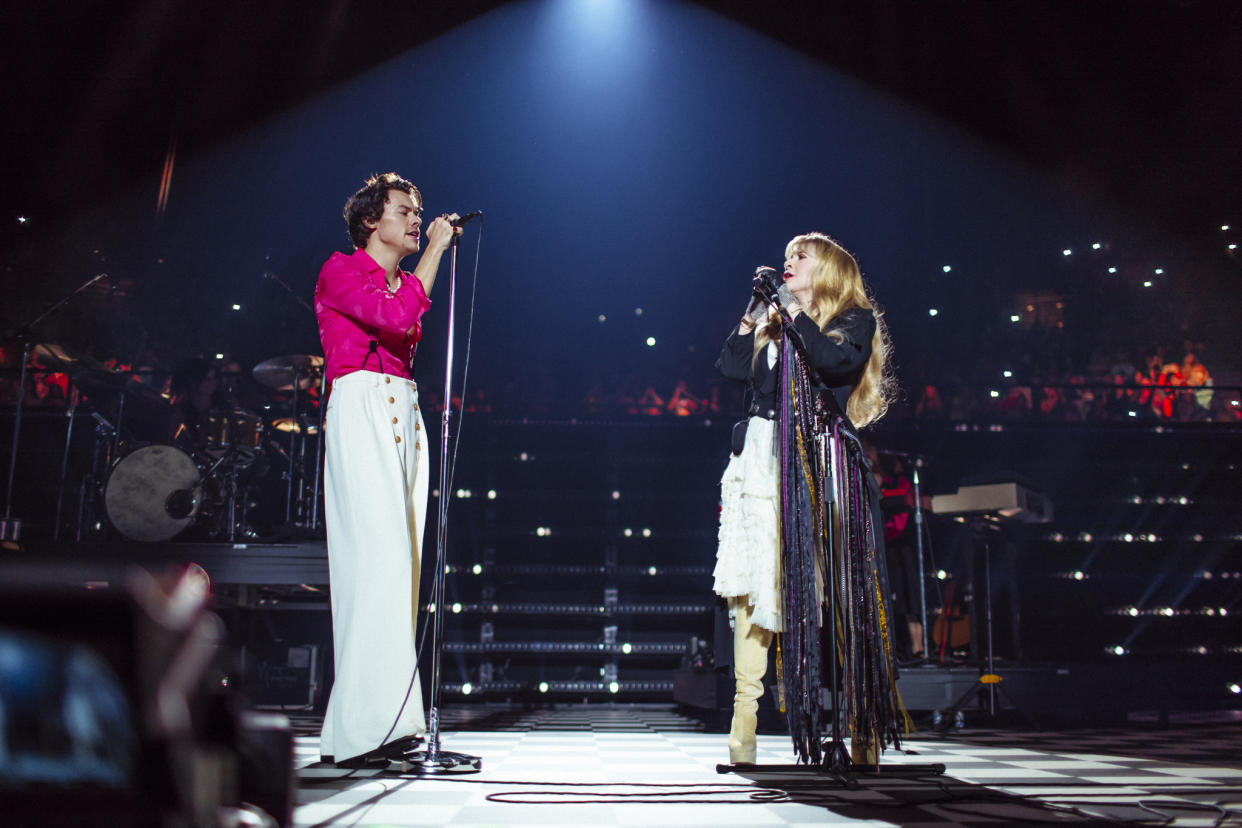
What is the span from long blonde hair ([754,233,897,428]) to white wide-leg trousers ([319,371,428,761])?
120 centimetres

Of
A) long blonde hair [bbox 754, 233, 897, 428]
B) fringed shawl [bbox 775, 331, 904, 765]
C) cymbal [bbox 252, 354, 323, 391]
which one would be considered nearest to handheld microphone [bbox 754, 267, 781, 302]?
fringed shawl [bbox 775, 331, 904, 765]

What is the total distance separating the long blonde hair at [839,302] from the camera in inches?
108

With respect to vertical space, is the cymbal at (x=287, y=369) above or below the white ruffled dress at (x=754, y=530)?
above

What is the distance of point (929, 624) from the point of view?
698cm

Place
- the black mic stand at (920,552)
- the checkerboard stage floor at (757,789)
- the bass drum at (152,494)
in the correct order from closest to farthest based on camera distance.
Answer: the checkerboard stage floor at (757,789) → the black mic stand at (920,552) → the bass drum at (152,494)

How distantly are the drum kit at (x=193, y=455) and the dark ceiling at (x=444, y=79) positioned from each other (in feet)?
7.67

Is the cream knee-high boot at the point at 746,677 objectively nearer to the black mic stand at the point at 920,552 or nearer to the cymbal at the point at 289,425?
the black mic stand at the point at 920,552

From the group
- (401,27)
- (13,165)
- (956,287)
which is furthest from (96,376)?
(956,287)

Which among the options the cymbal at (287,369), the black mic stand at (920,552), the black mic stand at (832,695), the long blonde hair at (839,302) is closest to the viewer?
the black mic stand at (832,695)

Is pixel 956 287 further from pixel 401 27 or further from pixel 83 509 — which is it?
pixel 83 509

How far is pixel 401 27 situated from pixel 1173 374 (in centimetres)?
839

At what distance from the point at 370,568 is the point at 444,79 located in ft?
22.4

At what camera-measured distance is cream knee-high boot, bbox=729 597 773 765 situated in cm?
242

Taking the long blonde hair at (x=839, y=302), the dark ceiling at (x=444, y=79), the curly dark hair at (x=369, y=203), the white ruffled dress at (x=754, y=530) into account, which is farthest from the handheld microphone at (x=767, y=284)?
the dark ceiling at (x=444, y=79)
